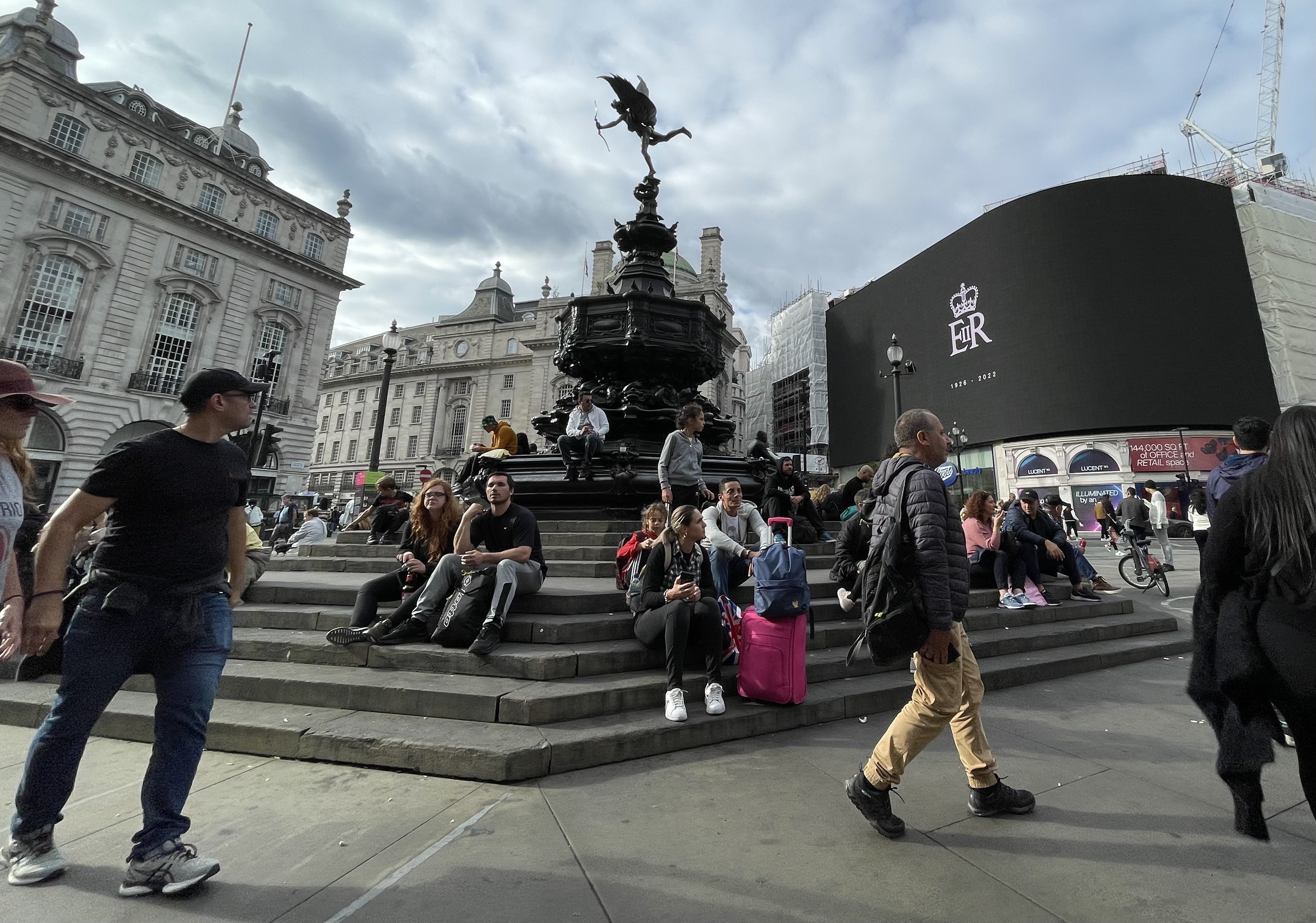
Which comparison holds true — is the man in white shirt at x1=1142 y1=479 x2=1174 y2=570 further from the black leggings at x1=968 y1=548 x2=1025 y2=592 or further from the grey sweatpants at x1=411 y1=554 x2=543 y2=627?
the grey sweatpants at x1=411 y1=554 x2=543 y2=627

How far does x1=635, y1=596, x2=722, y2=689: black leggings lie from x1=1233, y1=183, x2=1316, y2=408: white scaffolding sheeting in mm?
45857

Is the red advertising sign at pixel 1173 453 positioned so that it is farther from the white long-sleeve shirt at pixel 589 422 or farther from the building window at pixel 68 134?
the building window at pixel 68 134

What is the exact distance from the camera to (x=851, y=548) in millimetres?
4617

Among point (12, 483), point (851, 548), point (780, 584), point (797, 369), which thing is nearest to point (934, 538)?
point (780, 584)

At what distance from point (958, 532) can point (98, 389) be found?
136ft

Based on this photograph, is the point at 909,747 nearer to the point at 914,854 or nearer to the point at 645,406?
the point at 914,854

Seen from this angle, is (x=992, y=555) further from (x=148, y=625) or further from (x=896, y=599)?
(x=148, y=625)

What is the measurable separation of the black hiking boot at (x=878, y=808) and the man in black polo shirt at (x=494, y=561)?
2687 millimetres

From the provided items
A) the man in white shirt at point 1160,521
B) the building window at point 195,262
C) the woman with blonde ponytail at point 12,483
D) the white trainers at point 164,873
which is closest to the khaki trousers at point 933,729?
the white trainers at point 164,873

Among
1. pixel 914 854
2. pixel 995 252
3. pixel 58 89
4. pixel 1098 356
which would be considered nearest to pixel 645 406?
pixel 914 854

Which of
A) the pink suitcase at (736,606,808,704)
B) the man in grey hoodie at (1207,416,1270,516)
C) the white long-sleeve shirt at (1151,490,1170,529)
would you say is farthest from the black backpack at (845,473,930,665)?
the white long-sleeve shirt at (1151,490,1170,529)

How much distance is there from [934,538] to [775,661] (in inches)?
69.6

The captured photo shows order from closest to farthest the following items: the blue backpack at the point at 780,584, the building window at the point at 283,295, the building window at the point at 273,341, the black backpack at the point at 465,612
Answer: the blue backpack at the point at 780,584, the black backpack at the point at 465,612, the building window at the point at 273,341, the building window at the point at 283,295

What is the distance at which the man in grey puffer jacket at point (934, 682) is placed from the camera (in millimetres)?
2539
